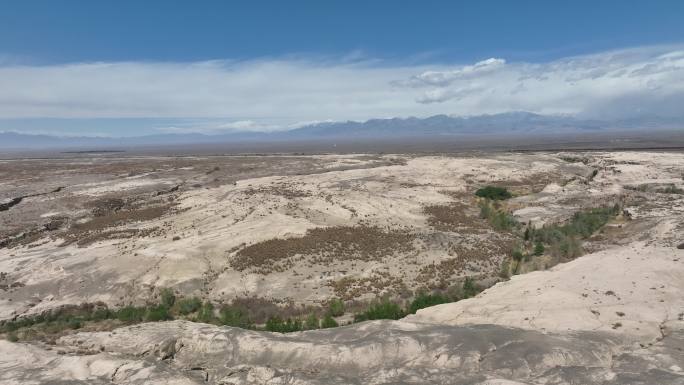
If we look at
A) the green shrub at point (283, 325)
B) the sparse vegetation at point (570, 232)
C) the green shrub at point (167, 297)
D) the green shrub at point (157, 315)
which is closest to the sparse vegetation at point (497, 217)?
the sparse vegetation at point (570, 232)

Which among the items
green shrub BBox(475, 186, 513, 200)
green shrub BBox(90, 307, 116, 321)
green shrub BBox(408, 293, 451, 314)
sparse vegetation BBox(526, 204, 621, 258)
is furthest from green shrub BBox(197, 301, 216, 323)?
green shrub BBox(475, 186, 513, 200)

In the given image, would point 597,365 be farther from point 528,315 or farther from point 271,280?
point 271,280

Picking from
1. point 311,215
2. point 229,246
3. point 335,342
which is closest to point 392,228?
point 311,215

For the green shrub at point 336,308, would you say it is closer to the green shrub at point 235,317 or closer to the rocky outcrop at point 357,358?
the green shrub at point 235,317

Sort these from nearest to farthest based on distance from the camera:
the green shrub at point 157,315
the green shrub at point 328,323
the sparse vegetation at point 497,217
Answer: the green shrub at point 328,323 → the green shrub at point 157,315 → the sparse vegetation at point 497,217

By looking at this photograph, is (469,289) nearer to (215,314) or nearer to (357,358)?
(357,358)
